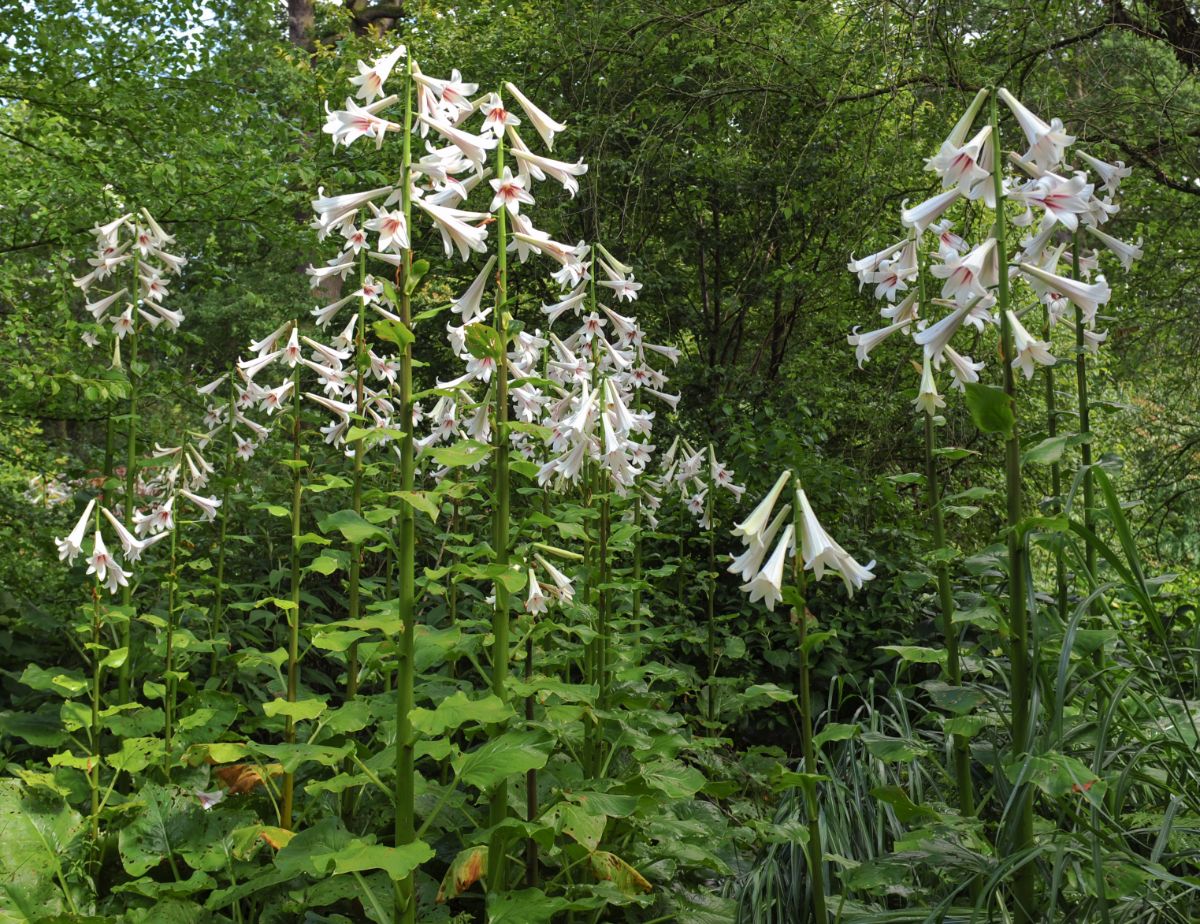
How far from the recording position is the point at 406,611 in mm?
2330

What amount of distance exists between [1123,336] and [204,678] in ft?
21.8

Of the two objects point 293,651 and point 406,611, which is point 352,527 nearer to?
point 406,611

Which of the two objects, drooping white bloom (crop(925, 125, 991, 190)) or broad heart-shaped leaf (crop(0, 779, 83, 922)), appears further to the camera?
broad heart-shaped leaf (crop(0, 779, 83, 922))

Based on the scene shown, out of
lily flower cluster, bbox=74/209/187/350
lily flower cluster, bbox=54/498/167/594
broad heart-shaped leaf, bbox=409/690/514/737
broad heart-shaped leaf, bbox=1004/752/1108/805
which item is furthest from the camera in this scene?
lily flower cluster, bbox=74/209/187/350

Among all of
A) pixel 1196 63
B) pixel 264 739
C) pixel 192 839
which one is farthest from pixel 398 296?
pixel 1196 63

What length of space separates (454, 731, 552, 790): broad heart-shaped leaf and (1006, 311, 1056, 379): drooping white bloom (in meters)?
1.43

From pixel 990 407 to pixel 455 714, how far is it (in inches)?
51.8

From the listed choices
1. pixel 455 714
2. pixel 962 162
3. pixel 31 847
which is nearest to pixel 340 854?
pixel 455 714

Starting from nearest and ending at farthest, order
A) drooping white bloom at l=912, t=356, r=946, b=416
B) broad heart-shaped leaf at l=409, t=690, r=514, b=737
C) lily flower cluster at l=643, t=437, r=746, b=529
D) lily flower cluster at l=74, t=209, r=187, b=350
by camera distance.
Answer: broad heart-shaped leaf at l=409, t=690, r=514, b=737
drooping white bloom at l=912, t=356, r=946, b=416
lily flower cluster at l=74, t=209, r=187, b=350
lily flower cluster at l=643, t=437, r=746, b=529

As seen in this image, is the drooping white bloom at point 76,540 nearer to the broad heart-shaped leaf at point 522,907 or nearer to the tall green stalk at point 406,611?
the tall green stalk at point 406,611

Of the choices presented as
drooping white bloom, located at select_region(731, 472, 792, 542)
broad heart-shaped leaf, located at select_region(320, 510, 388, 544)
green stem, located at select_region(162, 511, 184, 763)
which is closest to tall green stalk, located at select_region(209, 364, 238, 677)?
green stem, located at select_region(162, 511, 184, 763)

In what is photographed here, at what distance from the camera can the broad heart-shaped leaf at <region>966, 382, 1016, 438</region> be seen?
190 cm

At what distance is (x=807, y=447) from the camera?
21.1 feet

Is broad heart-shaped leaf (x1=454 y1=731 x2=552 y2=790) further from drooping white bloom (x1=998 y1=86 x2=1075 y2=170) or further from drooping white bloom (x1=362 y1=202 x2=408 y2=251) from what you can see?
drooping white bloom (x1=998 y1=86 x2=1075 y2=170)
